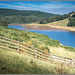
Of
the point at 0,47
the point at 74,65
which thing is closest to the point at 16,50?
the point at 0,47

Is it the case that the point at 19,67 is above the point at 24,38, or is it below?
below

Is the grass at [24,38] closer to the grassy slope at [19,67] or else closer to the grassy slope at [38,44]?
the grassy slope at [38,44]

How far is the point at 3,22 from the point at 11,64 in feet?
162

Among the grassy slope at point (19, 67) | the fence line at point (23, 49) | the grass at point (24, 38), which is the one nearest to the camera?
the grassy slope at point (19, 67)

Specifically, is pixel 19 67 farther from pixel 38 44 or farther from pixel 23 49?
pixel 38 44

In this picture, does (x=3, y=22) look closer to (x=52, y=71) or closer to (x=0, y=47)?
(x=0, y=47)

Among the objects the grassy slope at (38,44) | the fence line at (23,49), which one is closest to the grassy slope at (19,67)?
the fence line at (23,49)

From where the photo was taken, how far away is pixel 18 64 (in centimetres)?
826

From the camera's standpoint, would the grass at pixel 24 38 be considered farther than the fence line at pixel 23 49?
Yes

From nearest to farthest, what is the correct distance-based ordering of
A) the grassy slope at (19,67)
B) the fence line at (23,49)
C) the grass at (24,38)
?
1. the grassy slope at (19,67)
2. the fence line at (23,49)
3. the grass at (24,38)

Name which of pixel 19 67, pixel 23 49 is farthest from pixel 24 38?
pixel 19 67

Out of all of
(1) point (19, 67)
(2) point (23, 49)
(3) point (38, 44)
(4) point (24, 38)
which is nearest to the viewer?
(1) point (19, 67)

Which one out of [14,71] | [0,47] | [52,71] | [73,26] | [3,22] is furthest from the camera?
[73,26]

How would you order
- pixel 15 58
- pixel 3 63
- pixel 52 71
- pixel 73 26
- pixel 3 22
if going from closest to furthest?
pixel 3 63 < pixel 52 71 < pixel 15 58 < pixel 3 22 < pixel 73 26
